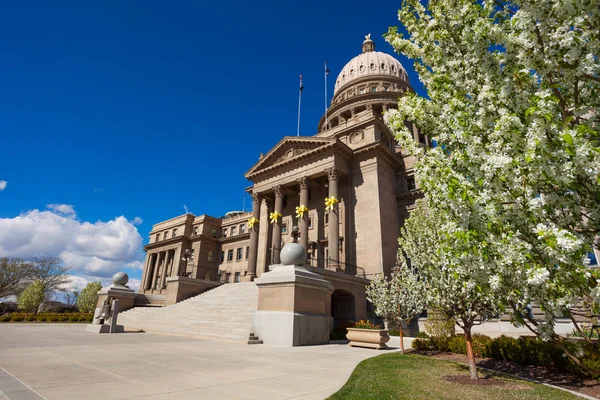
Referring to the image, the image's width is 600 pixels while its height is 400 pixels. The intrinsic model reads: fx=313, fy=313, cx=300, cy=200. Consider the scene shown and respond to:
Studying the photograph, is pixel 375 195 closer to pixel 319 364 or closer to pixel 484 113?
pixel 319 364

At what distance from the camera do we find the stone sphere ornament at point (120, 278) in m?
25.8

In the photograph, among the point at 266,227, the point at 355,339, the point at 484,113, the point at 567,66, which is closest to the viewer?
the point at 567,66

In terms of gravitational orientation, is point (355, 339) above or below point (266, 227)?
below

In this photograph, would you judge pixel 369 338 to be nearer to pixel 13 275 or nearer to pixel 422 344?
pixel 422 344

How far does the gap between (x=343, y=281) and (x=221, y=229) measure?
136ft

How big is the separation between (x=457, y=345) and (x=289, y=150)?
32099 millimetres

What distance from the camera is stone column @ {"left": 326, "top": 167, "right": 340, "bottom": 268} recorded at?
32316mm

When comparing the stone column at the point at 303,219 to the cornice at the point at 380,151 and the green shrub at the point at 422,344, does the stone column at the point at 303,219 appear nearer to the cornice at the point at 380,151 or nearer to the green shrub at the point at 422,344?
the cornice at the point at 380,151

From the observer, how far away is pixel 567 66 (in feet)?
15.6

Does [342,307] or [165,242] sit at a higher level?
[165,242]

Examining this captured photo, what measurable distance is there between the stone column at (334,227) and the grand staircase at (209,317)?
28.5 ft

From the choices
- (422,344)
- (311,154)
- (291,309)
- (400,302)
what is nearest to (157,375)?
(291,309)

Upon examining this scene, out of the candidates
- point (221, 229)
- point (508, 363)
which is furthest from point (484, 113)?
point (221, 229)

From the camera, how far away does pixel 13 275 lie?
57.2 meters
